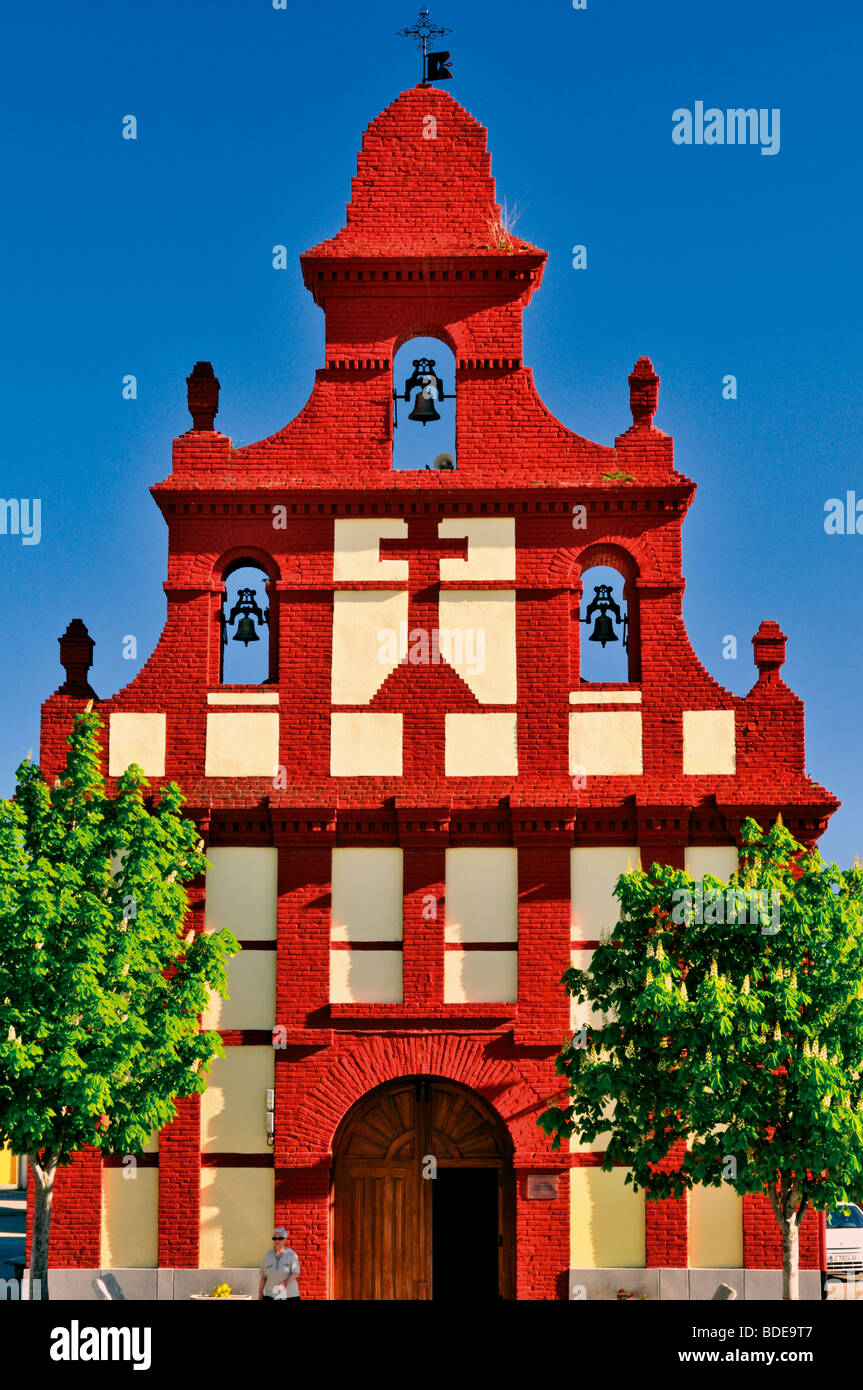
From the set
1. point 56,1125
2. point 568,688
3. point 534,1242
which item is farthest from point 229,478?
point 534,1242

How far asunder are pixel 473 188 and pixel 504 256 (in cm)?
146

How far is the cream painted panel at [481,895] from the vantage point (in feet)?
77.7

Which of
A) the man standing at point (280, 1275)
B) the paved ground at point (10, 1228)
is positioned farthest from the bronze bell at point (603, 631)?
the paved ground at point (10, 1228)

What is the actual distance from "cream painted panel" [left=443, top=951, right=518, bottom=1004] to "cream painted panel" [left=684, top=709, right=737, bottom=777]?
3.71 m

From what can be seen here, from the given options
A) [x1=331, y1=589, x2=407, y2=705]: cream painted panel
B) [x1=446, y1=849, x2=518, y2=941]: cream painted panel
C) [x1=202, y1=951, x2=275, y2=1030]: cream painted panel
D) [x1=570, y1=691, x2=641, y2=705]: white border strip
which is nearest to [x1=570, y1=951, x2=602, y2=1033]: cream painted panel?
[x1=446, y1=849, x2=518, y2=941]: cream painted panel

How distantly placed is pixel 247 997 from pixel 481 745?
4.76 meters

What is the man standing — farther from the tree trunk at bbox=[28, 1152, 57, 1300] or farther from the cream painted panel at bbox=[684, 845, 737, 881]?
the cream painted panel at bbox=[684, 845, 737, 881]

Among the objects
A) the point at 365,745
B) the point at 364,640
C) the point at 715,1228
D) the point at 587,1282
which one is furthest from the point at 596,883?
the point at 587,1282

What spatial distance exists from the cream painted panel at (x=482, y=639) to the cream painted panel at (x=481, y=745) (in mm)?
300

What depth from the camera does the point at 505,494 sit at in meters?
24.5

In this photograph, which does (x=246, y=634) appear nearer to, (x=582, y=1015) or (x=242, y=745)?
(x=242, y=745)

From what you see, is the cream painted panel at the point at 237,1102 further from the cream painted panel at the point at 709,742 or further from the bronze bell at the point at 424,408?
the bronze bell at the point at 424,408
